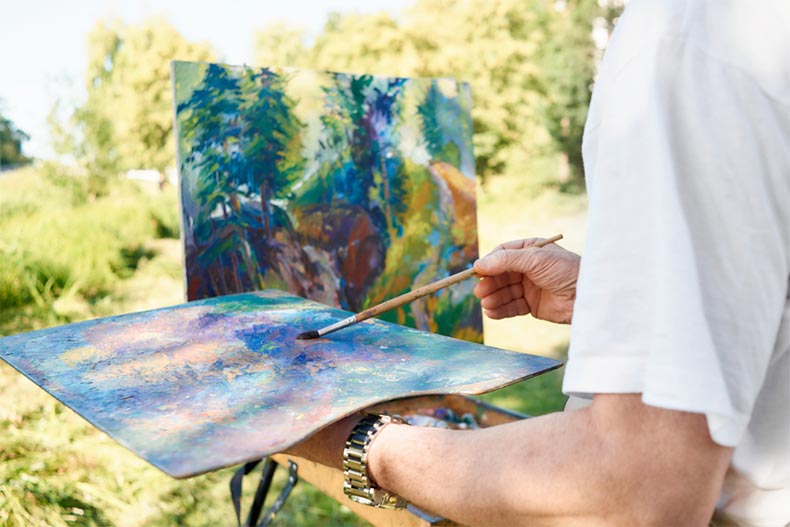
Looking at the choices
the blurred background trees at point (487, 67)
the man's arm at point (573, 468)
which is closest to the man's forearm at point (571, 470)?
the man's arm at point (573, 468)

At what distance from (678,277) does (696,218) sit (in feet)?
0.23

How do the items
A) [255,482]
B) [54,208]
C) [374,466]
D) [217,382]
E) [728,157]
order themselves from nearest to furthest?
[728,157], [374,466], [217,382], [255,482], [54,208]

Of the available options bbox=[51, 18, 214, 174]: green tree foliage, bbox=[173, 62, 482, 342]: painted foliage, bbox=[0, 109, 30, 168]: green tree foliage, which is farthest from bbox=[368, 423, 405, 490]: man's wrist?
bbox=[51, 18, 214, 174]: green tree foliage

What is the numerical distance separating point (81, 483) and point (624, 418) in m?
2.63

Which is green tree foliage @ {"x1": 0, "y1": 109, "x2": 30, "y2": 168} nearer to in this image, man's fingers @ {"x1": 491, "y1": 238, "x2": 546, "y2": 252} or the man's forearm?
man's fingers @ {"x1": 491, "y1": 238, "x2": 546, "y2": 252}

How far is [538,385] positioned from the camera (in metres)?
4.60

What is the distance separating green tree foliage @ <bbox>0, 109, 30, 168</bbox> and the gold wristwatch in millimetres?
6054

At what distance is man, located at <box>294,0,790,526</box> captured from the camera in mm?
722

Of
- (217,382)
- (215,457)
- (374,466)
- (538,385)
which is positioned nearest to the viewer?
(215,457)

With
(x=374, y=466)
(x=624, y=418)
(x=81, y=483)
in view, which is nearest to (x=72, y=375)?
(x=374, y=466)

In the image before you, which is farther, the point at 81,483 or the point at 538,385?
the point at 538,385

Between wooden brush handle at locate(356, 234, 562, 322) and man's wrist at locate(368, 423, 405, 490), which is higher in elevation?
wooden brush handle at locate(356, 234, 562, 322)

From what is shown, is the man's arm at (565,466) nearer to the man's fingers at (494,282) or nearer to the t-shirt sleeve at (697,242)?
the t-shirt sleeve at (697,242)

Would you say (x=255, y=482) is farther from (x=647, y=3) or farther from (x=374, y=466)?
(x=647, y=3)
